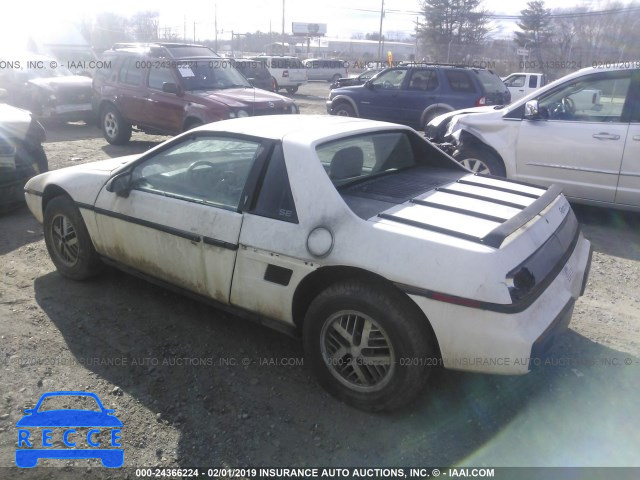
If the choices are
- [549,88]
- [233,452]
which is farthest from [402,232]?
[549,88]

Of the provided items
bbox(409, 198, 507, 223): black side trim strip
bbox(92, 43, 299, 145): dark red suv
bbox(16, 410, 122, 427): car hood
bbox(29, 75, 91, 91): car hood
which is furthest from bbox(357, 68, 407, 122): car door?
bbox(16, 410, 122, 427): car hood

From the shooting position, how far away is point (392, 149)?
403cm

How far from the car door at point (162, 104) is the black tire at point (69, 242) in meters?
5.38

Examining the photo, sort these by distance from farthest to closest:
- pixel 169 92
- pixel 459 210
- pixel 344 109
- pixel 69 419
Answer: pixel 344 109
pixel 169 92
pixel 459 210
pixel 69 419

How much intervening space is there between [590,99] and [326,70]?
3057 cm

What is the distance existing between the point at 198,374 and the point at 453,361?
161 centimetres

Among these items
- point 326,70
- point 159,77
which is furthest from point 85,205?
point 326,70

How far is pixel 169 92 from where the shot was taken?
9.49 metres

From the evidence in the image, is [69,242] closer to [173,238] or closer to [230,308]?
[173,238]

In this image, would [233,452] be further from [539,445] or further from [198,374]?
[539,445]

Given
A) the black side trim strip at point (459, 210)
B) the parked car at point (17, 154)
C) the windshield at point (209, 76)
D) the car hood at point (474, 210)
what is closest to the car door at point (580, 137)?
the car hood at point (474, 210)

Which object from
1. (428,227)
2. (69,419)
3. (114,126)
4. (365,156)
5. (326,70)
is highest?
(326,70)

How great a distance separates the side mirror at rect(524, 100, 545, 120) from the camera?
630cm

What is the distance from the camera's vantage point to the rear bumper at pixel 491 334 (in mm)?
2543
